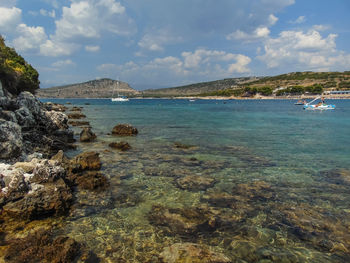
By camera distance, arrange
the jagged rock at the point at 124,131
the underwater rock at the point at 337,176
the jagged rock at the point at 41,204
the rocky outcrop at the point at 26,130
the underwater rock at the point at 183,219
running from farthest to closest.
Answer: the jagged rock at the point at 124,131
the underwater rock at the point at 337,176
the rocky outcrop at the point at 26,130
the jagged rock at the point at 41,204
the underwater rock at the point at 183,219

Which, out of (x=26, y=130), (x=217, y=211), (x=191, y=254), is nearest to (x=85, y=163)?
(x=26, y=130)

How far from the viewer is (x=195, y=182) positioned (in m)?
12.4

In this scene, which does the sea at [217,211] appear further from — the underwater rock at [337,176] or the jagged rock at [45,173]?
the jagged rock at [45,173]

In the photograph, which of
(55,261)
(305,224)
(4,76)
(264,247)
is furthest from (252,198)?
(4,76)

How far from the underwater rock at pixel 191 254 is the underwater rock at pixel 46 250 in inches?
83.9

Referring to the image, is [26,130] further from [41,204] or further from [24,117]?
[41,204]

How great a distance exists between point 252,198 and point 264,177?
10.5 ft

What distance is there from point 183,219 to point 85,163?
27.0ft

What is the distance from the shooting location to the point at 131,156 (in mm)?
17766

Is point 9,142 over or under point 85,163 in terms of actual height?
over

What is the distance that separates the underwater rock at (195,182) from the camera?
11688mm

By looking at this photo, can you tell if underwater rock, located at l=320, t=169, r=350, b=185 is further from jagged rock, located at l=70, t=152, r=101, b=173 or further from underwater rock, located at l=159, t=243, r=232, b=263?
jagged rock, located at l=70, t=152, r=101, b=173

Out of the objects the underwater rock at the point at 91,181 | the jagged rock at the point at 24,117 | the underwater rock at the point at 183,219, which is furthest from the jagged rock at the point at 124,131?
the underwater rock at the point at 183,219

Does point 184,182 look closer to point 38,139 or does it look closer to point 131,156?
point 131,156
